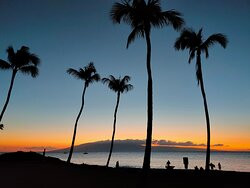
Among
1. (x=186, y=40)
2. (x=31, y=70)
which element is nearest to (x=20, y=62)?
(x=31, y=70)

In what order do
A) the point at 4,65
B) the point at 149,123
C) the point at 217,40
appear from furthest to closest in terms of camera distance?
the point at 4,65
the point at 217,40
the point at 149,123

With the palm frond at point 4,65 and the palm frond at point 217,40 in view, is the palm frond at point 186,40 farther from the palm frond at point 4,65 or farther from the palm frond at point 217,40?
the palm frond at point 4,65

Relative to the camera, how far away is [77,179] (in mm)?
19531

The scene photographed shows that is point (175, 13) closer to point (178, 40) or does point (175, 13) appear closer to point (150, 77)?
point (150, 77)

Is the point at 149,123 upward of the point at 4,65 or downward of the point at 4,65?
downward

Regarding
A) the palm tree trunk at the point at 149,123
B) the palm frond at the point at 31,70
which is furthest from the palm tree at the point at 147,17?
the palm frond at the point at 31,70

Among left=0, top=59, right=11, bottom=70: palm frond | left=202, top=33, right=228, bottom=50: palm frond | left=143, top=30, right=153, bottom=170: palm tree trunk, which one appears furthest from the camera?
left=0, top=59, right=11, bottom=70: palm frond

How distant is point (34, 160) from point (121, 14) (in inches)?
925

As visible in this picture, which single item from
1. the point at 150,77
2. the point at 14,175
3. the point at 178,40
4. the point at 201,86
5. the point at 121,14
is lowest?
the point at 14,175

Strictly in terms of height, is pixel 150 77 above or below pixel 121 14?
below

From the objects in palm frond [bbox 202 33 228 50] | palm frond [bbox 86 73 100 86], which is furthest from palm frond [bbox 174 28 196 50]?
palm frond [bbox 86 73 100 86]

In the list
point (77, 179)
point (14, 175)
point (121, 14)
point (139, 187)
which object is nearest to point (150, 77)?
point (121, 14)

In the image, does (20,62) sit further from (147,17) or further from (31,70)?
(147,17)

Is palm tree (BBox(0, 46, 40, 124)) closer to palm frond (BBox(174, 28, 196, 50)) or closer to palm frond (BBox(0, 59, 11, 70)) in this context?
palm frond (BBox(0, 59, 11, 70))
